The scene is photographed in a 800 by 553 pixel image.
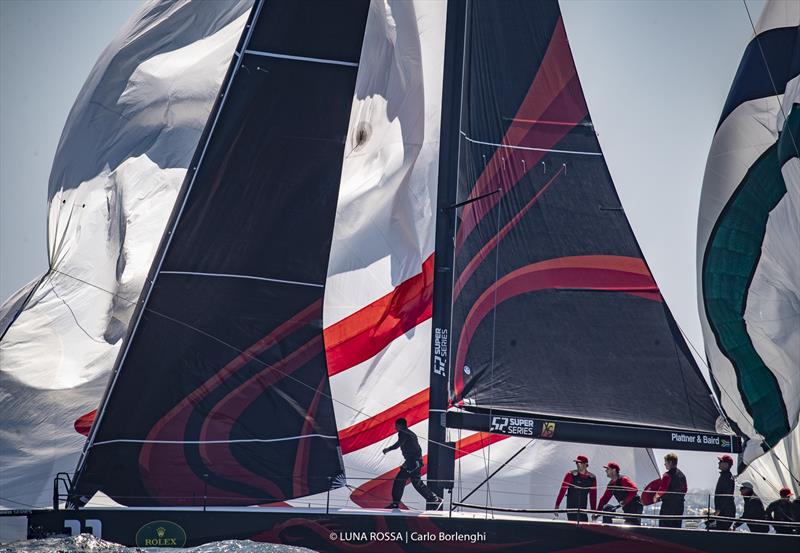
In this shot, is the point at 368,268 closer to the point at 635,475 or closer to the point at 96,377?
the point at 96,377

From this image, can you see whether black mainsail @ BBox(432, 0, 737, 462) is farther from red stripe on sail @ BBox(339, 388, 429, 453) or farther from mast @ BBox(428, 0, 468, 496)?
red stripe on sail @ BBox(339, 388, 429, 453)

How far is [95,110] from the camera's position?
507 inches

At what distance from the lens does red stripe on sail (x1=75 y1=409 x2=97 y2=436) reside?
12.3 m

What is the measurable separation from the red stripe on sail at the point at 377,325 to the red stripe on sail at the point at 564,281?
3.06 feet

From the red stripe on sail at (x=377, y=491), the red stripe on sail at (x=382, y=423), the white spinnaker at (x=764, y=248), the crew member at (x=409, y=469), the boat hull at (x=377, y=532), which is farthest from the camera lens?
the white spinnaker at (x=764, y=248)

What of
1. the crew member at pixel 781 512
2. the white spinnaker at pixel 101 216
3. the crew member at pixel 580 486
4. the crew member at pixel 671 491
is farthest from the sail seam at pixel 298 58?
the crew member at pixel 781 512

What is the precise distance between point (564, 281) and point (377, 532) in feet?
11.0

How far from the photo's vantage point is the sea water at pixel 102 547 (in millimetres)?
9586

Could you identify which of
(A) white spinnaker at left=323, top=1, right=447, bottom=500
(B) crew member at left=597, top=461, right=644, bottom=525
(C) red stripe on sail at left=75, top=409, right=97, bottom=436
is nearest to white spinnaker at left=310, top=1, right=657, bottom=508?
(A) white spinnaker at left=323, top=1, right=447, bottom=500

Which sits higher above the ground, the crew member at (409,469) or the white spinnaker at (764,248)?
the white spinnaker at (764,248)

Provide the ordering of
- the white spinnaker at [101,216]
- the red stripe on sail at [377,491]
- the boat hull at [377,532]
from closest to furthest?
the boat hull at [377,532] < the red stripe on sail at [377,491] < the white spinnaker at [101,216]

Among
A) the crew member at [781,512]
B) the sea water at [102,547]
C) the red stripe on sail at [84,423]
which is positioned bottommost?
the sea water at [102,547]

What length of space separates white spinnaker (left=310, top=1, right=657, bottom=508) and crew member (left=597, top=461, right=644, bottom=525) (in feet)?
6.85

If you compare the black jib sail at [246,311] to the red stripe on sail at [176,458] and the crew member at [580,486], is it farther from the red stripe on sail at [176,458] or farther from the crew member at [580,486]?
the crew member at [580,486]
